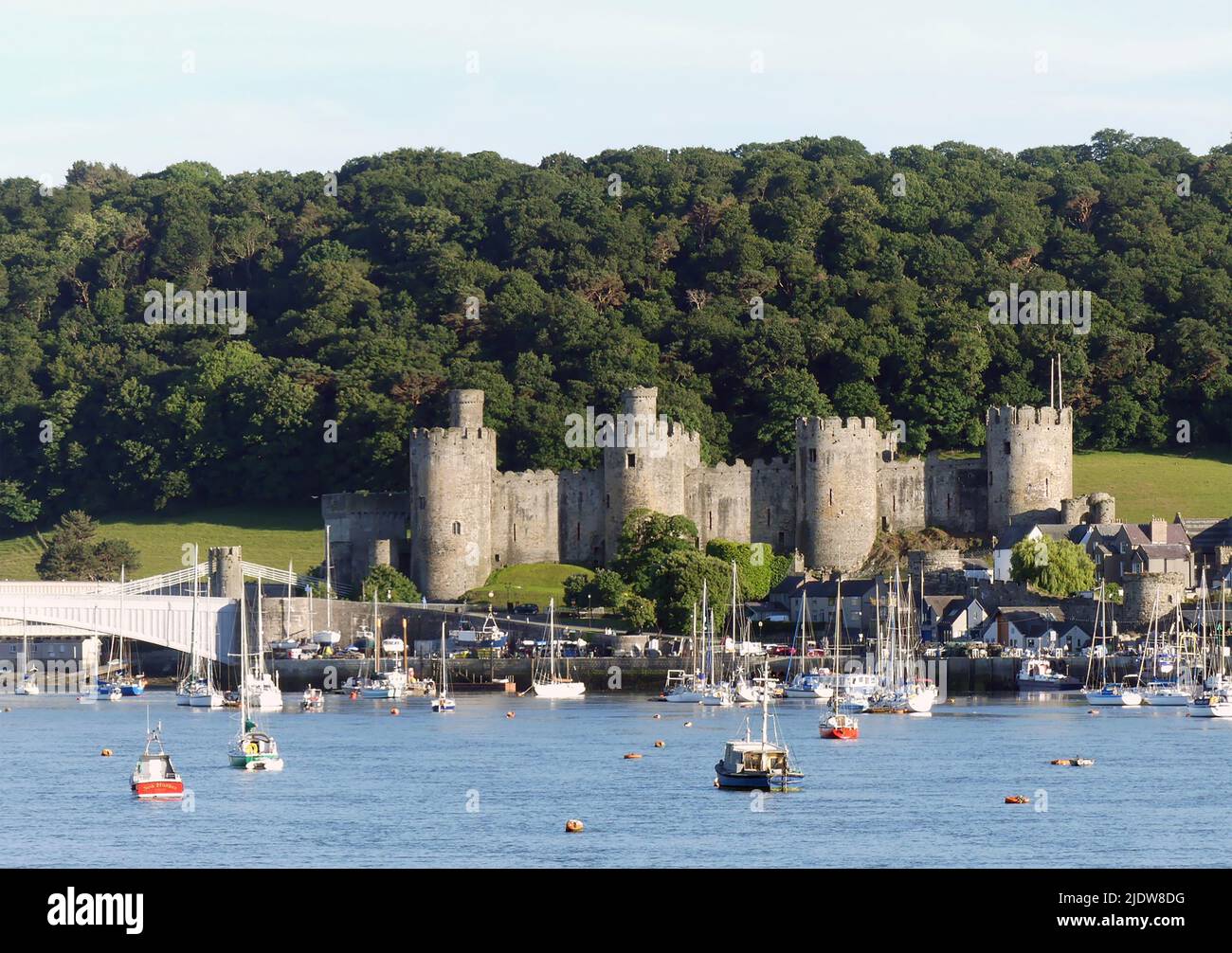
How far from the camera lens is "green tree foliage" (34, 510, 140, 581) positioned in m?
77.8

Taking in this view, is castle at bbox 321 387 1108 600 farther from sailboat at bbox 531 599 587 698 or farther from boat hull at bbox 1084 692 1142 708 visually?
boat hull at bbox 1084 692 1142 708

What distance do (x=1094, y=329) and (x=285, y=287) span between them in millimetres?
35070

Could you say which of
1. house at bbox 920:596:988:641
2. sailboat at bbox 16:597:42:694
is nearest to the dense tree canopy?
sailboat at bbox 16:597:42:694

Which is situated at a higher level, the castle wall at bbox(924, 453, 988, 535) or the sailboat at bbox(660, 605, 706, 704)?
the castle wall at bbox(924, 453, 988, 535)

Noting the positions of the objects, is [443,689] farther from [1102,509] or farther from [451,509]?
[1102,509]

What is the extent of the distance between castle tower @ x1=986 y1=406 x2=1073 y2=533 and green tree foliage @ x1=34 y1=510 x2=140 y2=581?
29.0m

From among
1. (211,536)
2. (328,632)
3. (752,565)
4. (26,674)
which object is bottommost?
(26,674)

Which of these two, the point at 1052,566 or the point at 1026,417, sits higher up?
the point at 1026,417

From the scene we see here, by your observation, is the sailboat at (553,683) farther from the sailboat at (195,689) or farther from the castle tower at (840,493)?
the castle tower at (840,493)

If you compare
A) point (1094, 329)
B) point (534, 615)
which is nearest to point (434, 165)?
point (1094, 329)

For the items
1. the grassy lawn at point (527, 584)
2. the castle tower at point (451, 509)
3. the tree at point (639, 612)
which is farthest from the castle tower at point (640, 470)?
the tree at point (639, 612)

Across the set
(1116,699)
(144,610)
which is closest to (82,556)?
(144,610)

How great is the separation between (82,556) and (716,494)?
2284 cm

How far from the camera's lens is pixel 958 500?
69.5 m
